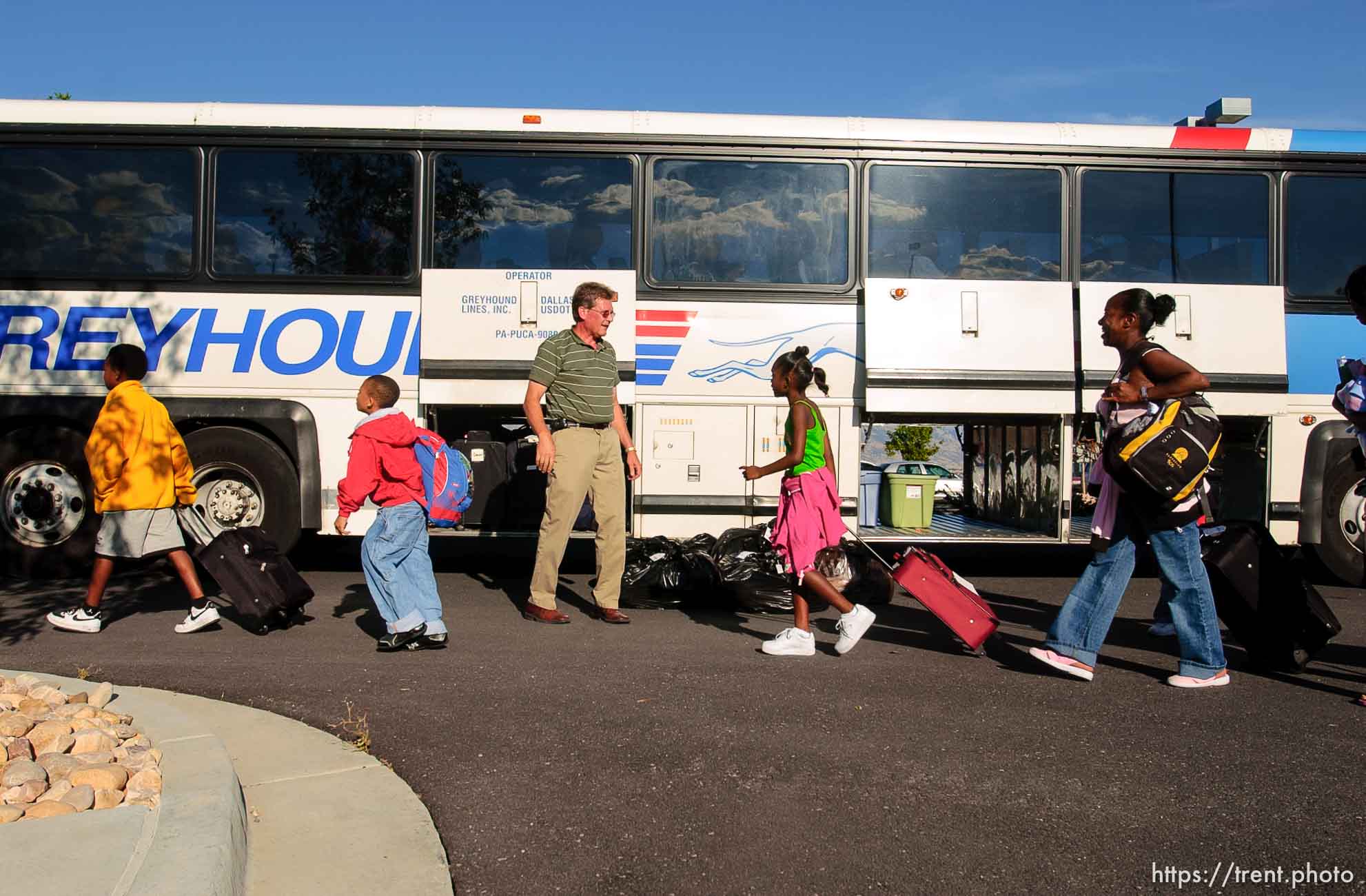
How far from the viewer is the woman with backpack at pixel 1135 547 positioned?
210 inches

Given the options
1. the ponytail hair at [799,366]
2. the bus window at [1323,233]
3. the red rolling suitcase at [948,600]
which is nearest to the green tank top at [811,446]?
the ponytail hair at [799,366]

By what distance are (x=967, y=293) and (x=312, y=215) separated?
5.00m

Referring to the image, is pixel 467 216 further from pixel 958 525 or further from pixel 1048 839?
pixel 1048 839

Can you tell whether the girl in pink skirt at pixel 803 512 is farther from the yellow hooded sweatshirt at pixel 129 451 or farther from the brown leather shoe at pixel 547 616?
the yellow hooded sweatshirt at pixel 129 451

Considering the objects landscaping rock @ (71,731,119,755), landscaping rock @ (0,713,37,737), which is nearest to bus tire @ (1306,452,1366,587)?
landscaping rock @ (71,731,119,755)

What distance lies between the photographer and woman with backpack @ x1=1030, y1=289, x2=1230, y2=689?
17.5 ft

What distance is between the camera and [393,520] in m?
6.13

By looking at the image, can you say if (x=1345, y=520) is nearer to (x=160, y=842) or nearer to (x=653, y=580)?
(x=653, y=580)

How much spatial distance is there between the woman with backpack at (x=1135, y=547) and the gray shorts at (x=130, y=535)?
4.89 m

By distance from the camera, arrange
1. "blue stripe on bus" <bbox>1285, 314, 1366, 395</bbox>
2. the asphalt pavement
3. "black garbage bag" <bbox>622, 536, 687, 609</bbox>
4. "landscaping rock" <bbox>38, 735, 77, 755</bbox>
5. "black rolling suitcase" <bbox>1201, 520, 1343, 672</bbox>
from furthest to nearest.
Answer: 1. "blue stripe on bus" <bbox>1285, 314, 1366, 395</bbox>
2. "black garbage bag" <bbox>622, 536, 687, 609</bbox>
3. "black rolling suitcase" <bbox>1201, 520, 1343, 672</bbox>
4. "landscaping rock" <bbox>38, 735, 77, 755</bbox>
5. the asphalt pavement

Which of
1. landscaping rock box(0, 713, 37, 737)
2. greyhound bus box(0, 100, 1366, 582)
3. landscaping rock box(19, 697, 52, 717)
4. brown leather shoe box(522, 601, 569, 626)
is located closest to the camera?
landscaping rock box(0, 713, 37, 737)

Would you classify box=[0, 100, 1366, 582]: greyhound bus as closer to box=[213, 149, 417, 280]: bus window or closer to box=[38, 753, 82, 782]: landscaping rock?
box=[213, 149, 417, 280]: bus window

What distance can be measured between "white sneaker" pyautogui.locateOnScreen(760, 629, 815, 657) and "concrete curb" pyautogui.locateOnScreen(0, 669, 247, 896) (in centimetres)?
311

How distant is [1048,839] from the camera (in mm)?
3541
